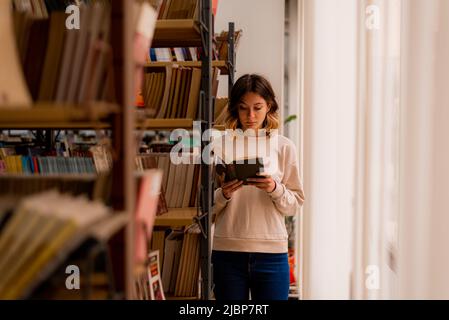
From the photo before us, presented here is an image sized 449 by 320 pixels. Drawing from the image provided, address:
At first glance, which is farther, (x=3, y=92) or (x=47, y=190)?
(x=47, y=190)

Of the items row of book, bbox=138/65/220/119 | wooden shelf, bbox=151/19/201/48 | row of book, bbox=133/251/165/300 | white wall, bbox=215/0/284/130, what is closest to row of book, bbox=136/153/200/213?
row of book, bbox=138/65/220/119

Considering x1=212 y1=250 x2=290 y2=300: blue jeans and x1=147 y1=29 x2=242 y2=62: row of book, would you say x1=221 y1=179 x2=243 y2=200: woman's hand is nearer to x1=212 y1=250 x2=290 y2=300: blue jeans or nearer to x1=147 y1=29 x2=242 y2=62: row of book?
x1=212 y1=250 x2=290 y2=300: blue jeans

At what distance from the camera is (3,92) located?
799mm

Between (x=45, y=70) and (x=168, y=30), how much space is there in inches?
32.1

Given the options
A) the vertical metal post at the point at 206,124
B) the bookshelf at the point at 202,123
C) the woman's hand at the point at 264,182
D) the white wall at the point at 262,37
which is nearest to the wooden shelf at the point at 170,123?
the bookshelf at the point at 202,123

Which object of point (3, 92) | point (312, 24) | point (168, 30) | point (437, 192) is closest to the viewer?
point (3, 92)

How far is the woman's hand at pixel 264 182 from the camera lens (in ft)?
5.49

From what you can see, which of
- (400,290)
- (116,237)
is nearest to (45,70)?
(116,237)

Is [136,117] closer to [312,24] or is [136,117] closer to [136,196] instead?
[136,196]

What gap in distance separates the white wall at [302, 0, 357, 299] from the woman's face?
2.02 ft

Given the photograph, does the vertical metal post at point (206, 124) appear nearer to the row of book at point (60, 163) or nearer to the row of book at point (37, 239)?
the row of book at point (60, 163)

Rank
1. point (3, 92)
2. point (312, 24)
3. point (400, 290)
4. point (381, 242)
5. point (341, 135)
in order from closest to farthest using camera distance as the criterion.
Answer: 1. point (3, 92)
2. point (400, 290)
3. point (381, 242)
4. point (341, 135)
5. point (312, 24)

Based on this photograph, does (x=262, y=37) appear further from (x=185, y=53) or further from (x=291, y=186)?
(x=291, y=186)

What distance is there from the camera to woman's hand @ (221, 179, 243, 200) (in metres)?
1.72
